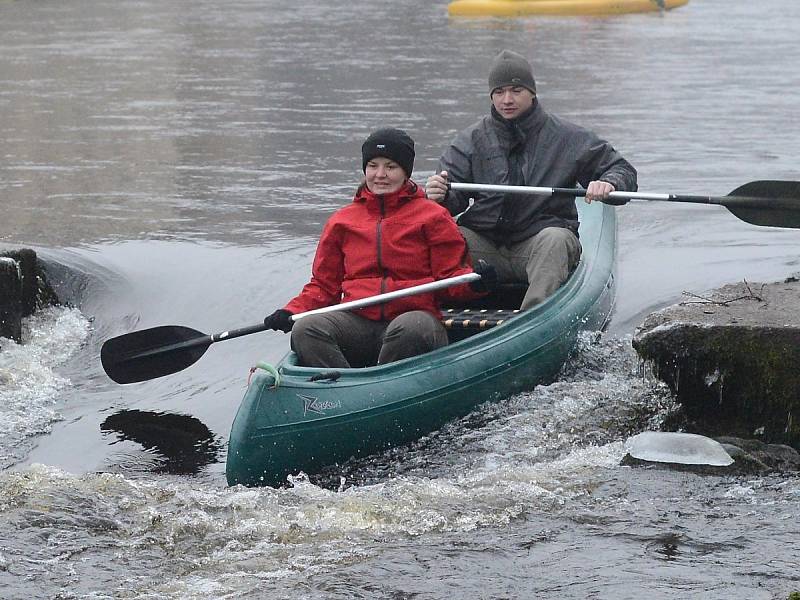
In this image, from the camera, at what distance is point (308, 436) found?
5410 mm

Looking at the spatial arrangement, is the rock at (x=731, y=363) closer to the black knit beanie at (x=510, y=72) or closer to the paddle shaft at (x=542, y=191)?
the paddle shaft at (x=542, y=191)

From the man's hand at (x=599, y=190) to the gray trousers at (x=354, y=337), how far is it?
127 centimetres

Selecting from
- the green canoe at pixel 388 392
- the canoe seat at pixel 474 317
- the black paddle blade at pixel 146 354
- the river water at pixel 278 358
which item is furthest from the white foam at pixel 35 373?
the canoe seat at pixel 474 317

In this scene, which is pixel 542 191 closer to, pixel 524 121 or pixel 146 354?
pixel 524 121

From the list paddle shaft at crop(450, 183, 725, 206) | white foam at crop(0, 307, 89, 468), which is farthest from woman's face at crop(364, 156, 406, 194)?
white foam at crop(0, 307, 89, 468)

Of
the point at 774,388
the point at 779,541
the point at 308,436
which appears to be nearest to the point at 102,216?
the point at 308,436

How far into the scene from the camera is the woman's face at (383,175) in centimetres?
580

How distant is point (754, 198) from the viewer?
693 centimetres

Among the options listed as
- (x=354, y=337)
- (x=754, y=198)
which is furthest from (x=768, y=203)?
(x=354, y=337)

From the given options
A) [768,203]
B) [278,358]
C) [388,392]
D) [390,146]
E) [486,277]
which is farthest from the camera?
[278,358]

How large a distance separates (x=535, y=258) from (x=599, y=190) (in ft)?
1.53

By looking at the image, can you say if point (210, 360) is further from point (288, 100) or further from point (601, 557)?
point (288, 100)

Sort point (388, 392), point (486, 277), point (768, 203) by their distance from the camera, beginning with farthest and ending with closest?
→ point (768, 203) → point (486, 277) → point (388, 392)

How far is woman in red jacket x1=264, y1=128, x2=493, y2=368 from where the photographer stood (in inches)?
226
